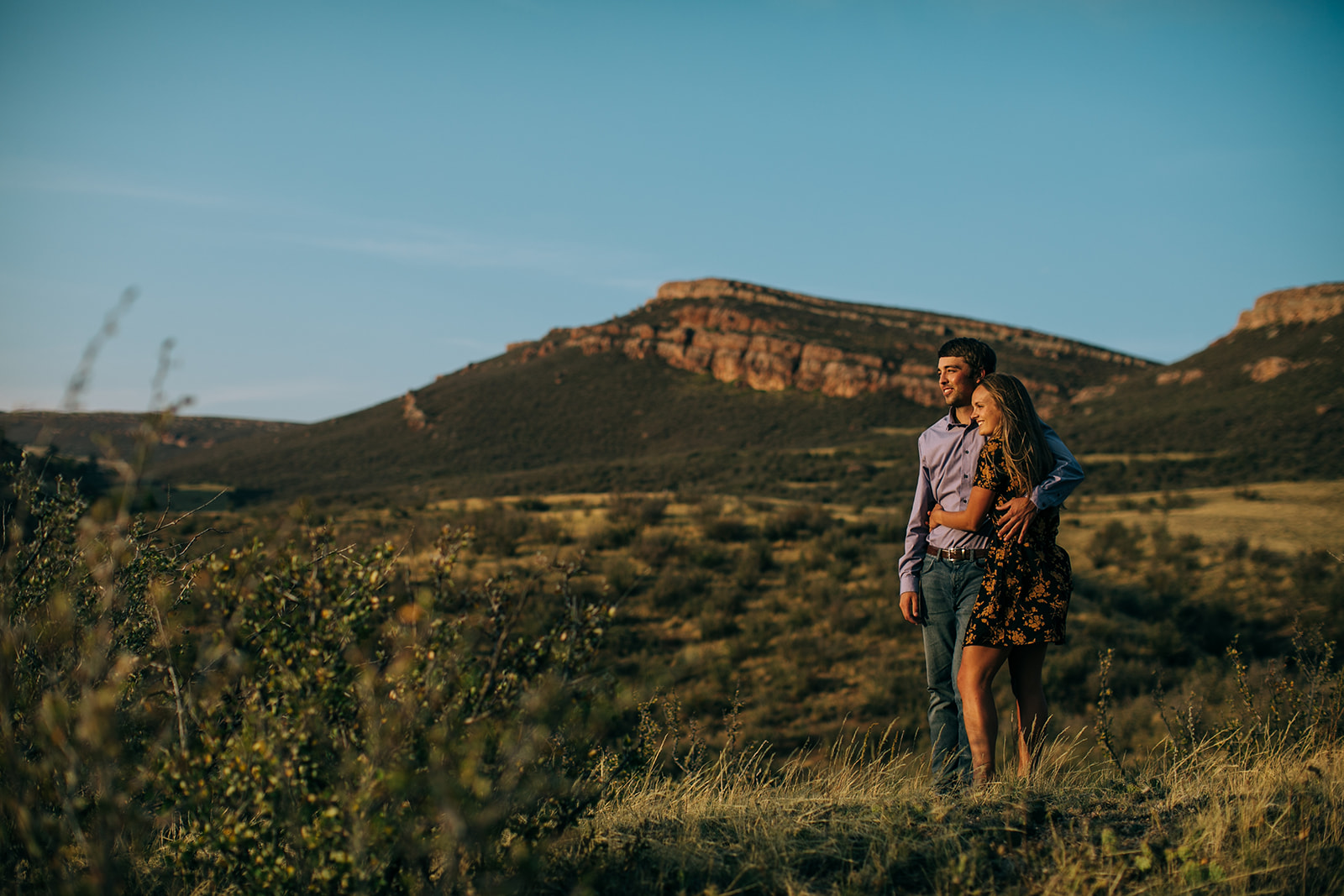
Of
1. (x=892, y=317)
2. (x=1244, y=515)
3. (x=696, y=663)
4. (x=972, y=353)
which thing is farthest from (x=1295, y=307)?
(x=972, y=353)

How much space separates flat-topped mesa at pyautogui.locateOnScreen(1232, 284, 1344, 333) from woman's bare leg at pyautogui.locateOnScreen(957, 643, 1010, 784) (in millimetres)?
58435

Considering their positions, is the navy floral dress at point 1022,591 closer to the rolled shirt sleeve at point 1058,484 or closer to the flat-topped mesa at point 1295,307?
the rolled shirt sleeve at point 1058,484

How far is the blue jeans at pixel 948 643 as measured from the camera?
345 centimetres

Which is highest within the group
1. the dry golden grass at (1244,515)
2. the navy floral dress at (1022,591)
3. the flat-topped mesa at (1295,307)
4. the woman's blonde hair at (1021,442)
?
the flat-topped mesa at (1295,307)

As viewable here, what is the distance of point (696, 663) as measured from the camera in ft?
41.3

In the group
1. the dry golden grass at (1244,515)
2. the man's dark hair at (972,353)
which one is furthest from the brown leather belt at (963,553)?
the dry golden grass at (1244,515)

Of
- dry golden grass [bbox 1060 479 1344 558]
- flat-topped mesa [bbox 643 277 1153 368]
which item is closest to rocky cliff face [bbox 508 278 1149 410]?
flat-topped mesa [bbox 643 277 1153 368]

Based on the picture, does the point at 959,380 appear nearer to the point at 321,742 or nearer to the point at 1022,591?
the point at 1022,591

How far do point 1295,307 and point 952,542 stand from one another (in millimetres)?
61943

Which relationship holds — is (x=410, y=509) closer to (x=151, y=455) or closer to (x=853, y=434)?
(x=151, y=455)

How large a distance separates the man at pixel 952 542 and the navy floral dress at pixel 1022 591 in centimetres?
10

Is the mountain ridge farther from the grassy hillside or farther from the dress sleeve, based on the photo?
the grassy hillside

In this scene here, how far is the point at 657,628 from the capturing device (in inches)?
549

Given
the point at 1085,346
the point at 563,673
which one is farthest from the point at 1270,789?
the point at 1085,346
